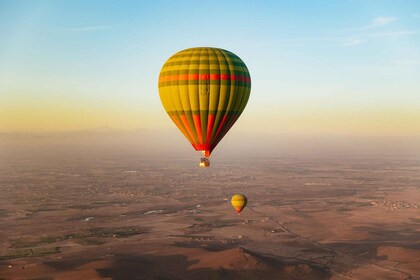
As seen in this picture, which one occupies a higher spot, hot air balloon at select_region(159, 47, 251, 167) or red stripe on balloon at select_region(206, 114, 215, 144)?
hot air balloon at select_region(159, 47, 251, 167)

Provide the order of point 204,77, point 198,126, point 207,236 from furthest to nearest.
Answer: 1. point 207,236
2. point 198,126
3. point 204,77

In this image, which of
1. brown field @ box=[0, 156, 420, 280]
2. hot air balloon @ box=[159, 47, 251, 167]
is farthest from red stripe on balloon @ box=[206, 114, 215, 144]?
brown field @ box=[0, 156, 420, 280]

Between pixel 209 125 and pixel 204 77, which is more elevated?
pixel 204 77

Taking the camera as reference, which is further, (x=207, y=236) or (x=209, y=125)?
(x=207, y=236)

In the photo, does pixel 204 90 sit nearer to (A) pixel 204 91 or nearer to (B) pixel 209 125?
(A) pixel 204 91

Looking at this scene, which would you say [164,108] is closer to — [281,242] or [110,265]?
[110,265]

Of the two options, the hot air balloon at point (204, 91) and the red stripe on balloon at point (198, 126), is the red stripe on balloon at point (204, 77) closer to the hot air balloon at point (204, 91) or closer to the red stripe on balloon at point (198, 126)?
the hot air balloon at point (204, 91)

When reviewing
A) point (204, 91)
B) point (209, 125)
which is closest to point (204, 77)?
point (204, 91)

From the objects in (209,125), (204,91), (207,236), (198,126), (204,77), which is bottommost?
(207,236)

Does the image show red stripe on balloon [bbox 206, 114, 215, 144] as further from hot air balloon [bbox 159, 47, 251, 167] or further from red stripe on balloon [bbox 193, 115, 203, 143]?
red stripe on balloon [bbox 193, 115, 203, 143]
